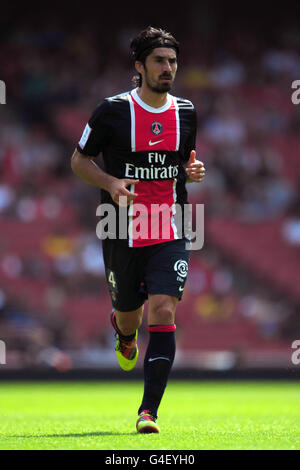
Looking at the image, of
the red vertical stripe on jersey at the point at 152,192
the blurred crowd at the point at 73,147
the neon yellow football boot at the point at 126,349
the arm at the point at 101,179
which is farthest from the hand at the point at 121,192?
the blurred crowd at the point at 73,147

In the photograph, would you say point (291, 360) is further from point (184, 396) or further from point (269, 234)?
point (184, 396)

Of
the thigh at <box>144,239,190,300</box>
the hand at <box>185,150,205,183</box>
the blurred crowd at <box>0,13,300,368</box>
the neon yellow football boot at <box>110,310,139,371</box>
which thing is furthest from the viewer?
the blurred crowd at <box>0,13,300,368</box>

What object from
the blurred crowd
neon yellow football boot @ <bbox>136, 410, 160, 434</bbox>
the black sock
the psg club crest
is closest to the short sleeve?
the psg club crest

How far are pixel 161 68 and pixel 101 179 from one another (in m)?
0.81

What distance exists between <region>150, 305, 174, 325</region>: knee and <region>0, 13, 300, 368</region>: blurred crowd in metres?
9.99

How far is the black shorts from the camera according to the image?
575cm

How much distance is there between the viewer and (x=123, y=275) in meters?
6.11

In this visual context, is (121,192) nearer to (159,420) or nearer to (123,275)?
(123,275)

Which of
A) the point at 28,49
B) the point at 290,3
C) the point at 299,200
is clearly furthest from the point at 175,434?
the point at 290,3

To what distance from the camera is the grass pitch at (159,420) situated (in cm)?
475

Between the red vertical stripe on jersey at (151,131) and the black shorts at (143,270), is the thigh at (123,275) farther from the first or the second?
the red vertical stripe on jersey at (151,131)

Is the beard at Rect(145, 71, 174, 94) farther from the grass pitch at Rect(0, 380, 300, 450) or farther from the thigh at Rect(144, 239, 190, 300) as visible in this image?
the grass pitch at Rect(0, 380, 300, 450)

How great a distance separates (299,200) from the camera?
19.2 m

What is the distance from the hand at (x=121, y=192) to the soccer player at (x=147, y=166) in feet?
0.05
